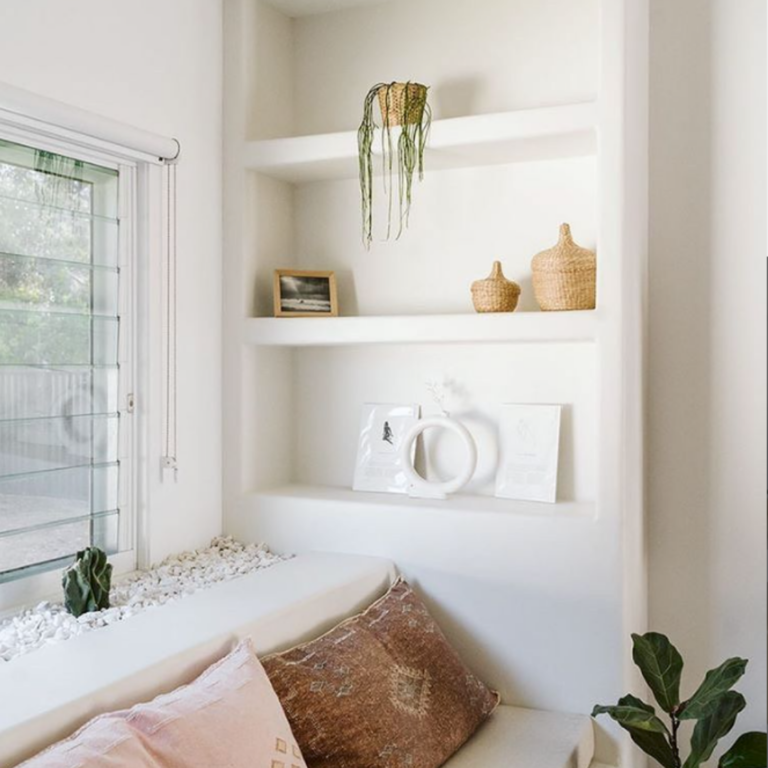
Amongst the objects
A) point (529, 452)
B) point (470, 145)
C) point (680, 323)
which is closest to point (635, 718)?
point (529, 452)

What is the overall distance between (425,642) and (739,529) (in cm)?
91

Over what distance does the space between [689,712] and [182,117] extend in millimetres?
2081

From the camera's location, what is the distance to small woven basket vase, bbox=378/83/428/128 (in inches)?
105

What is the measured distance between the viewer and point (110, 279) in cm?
260

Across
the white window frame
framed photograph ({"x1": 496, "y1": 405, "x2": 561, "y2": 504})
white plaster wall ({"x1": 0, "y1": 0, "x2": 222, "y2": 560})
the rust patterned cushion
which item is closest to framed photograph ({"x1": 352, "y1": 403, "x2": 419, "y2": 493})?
framed photograph ({"x1": 496, "y1": 405, "x2": 561, "y2": 504})

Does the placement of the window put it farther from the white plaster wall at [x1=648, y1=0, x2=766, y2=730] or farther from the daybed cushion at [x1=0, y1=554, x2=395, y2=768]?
the white plaster wall at [x1=648, y1=0, x2=766, y2=730]

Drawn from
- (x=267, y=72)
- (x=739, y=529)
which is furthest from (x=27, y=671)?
(x=267, y=72)

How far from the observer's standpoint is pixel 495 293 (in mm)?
2658

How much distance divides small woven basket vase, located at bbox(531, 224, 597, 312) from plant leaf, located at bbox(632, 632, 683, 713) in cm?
90

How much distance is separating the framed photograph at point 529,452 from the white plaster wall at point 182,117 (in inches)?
34.9

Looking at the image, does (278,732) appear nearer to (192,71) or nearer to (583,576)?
(583,576)

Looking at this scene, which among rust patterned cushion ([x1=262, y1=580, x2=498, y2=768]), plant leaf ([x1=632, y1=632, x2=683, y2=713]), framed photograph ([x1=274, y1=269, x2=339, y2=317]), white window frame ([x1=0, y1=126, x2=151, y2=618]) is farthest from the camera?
framed photograph ([x1=274, y1=269, x2=339, y2=317])

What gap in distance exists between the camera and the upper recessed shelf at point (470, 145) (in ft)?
8.26

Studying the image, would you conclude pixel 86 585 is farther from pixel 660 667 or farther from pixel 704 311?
pixel 704 311
